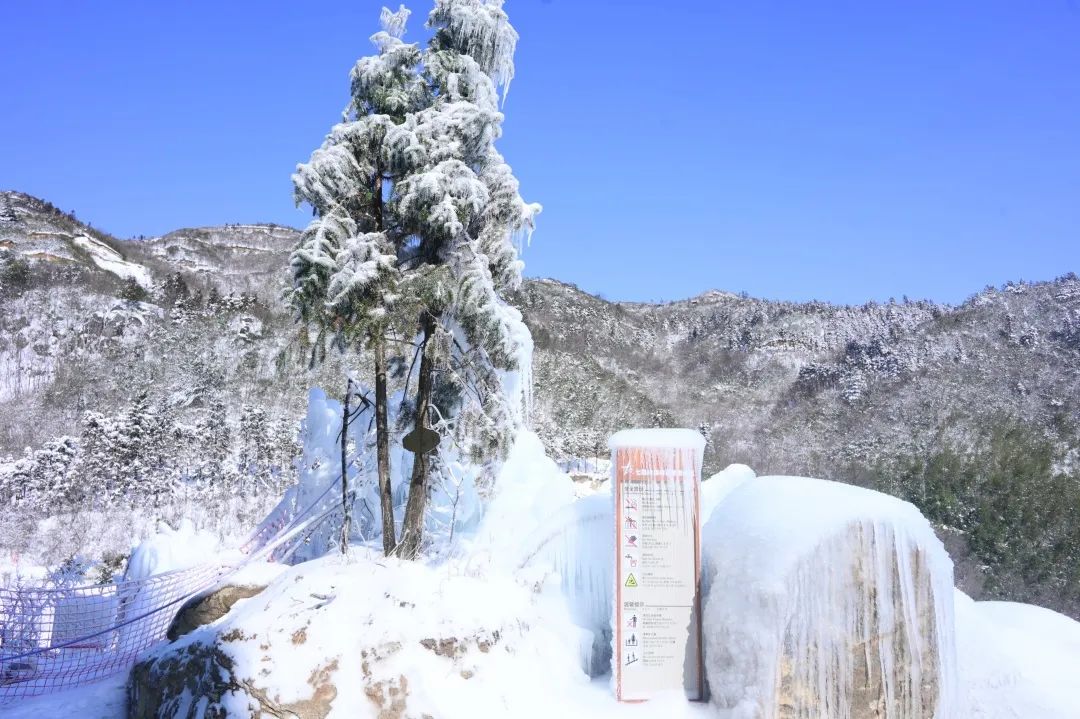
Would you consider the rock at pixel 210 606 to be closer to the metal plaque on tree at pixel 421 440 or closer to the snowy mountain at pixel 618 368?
the metal plaque on tree at pixel 421 440

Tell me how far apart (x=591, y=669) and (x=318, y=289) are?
4.34 meters

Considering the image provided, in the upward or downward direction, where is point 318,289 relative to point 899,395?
downward

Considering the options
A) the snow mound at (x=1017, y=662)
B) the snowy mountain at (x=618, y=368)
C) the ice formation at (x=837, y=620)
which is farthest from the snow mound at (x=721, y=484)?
the snowy mountain at (x=618, y=368)

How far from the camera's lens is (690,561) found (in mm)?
4668

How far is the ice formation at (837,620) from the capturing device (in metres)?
4.24

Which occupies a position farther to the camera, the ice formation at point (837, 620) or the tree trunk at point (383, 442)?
the tree trunk at point (383, 442)

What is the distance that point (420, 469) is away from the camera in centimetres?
717

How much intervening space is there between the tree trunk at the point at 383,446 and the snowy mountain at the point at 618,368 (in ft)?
2.55

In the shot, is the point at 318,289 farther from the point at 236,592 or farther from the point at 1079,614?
the point at 1079,614

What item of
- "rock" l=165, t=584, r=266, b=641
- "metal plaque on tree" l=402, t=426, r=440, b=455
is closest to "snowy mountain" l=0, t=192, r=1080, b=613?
"metal plaque on tree" l=402, t=426, r=440, b=455

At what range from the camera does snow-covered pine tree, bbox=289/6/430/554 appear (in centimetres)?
705

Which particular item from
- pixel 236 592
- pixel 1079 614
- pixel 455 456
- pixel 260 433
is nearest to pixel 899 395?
pixel 1079 614

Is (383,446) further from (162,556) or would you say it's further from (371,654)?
(162,556)

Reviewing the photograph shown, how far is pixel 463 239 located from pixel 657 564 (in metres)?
4.15
